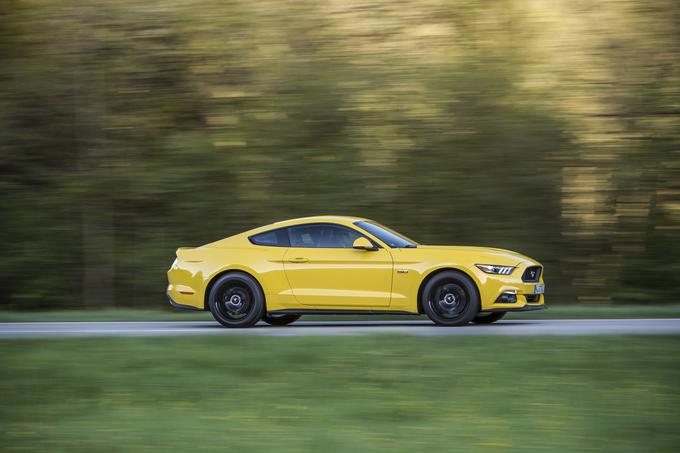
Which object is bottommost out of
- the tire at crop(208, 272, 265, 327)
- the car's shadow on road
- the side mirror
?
the car's shadow on road

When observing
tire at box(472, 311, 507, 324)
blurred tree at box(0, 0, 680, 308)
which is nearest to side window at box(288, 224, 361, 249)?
tire at box(472, 311, 507, 324)

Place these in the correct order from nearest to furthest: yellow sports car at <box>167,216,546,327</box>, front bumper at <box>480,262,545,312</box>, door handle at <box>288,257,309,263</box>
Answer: front bumper at <box>480,262,545,312</box> → yellow sports car at <box>167,216,546,327</box> → door handle at <box>288,257,309,263</box>

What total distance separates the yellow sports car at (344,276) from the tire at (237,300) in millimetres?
13

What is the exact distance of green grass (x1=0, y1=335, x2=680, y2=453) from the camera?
805 cm

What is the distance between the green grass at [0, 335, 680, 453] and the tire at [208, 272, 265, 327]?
67.8 inches

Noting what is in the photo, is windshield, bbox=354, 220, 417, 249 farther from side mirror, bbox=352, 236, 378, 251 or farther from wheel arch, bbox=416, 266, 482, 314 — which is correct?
wheel arch, bbox=416, 266, 482, 314

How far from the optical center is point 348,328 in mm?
13867

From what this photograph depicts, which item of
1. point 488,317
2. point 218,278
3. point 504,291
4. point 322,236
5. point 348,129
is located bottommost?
point 488,317

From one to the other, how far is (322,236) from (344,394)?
15.1ft

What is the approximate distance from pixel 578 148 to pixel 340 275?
27.8ft

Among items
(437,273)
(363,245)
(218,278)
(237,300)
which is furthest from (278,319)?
(437,273)

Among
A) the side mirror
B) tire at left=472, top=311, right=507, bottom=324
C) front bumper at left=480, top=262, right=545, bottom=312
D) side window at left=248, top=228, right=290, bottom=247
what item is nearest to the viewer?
front bumper at left=480, top=262, right=545, bottom=312

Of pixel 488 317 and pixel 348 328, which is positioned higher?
pixel 488 317

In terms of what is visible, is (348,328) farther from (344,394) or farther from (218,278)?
(344,394)
